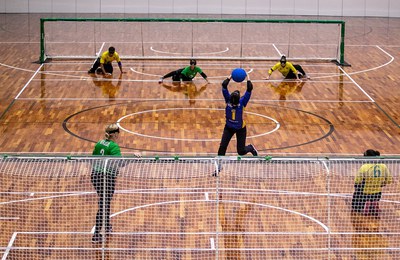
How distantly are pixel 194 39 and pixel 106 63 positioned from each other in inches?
356

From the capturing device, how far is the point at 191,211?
14.9 meters

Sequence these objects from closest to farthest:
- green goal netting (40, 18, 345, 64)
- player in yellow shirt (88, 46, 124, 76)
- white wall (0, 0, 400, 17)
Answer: player in yellow shirt (88, 46, 124, 76)
green goal netting (40, 18, 345, 64)
white wall (0, 0, 400, 17)

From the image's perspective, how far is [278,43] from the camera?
35938mm

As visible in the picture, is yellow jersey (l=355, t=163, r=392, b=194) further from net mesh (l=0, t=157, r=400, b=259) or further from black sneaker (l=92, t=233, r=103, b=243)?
black sneaker (l=92, t=233, r=103, b=243)

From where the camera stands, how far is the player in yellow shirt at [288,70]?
89.5 ft

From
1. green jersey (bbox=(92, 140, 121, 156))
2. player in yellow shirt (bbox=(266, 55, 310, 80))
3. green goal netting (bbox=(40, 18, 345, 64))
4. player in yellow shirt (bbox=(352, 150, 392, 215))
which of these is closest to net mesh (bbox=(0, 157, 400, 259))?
player in yellow shirt (bbox=(352, 150, 392, 215))

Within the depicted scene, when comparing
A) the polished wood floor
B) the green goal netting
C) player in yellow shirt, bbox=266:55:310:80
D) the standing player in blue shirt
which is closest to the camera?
the polished wood floor

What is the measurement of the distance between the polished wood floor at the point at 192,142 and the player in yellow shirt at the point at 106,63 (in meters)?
0.41

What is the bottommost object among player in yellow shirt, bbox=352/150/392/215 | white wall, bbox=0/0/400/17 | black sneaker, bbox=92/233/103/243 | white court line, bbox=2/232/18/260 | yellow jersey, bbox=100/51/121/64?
white court line, bbox=2/232/18/260

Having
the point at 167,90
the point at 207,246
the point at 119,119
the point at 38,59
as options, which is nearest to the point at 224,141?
the point at 207,246

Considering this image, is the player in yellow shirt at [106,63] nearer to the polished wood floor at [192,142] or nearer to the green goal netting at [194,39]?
the polished wood floor at [192,142]

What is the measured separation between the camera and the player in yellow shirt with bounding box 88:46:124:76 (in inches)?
1098

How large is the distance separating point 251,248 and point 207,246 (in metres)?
0.72

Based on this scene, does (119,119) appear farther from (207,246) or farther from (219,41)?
(219,41)
